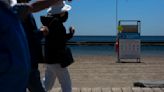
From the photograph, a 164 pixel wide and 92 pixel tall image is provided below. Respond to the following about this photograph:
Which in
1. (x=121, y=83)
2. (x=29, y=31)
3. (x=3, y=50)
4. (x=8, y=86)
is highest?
(x=3, y=50)

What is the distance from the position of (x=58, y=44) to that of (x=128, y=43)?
1418 cm

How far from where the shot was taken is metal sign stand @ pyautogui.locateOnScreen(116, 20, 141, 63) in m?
21.3

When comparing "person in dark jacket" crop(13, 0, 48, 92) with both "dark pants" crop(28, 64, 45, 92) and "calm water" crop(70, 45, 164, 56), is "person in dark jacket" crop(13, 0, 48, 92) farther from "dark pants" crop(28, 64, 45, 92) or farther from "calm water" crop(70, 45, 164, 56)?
"calm water" crop(70, 45, 164, 56)

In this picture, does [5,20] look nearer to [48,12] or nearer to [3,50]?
[3,50]

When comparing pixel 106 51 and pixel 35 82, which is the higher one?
pixel 35 82

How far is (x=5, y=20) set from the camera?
3.28m

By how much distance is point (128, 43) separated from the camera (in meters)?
21.4

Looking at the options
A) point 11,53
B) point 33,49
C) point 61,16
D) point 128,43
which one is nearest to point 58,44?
point 61,16

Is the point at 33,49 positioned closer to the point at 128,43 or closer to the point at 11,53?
the point at 11,53

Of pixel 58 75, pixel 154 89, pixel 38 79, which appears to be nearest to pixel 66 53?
pixel 58 75

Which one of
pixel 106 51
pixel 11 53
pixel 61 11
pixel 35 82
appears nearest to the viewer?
pixel 11 53

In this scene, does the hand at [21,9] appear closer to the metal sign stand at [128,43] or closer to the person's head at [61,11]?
the person's head at [61,11]

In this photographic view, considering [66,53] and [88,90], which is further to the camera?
[88,90]

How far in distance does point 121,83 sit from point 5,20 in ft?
26.0
